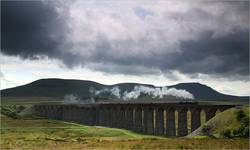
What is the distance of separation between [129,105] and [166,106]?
18766mm

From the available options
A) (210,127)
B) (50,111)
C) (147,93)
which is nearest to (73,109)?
(50,111)

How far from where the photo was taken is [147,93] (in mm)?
164375

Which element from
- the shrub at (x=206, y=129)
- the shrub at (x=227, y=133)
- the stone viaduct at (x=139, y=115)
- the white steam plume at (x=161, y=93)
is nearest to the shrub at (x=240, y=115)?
the shrub at (x=227, y=133)

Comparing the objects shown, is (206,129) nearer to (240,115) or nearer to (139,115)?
(240,115)

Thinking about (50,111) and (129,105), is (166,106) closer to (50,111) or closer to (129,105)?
(129,105)

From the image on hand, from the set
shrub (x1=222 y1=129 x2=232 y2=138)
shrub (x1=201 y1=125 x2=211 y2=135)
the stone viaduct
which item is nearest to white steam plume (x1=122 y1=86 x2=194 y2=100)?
the stone viaduct

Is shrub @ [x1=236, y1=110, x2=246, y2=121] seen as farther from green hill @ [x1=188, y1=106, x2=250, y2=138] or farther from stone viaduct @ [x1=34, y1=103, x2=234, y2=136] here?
stone viaduct @ [x1=34, y1=103, x2=234, y2=136]

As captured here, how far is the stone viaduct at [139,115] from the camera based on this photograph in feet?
290

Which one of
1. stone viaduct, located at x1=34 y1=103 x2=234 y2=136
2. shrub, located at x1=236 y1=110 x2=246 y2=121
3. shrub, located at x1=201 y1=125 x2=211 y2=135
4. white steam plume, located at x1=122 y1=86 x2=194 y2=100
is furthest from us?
white steam plume, located at x1=122 y1=86 x2=194 y2=100

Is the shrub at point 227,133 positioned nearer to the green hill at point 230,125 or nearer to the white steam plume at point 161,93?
the green hill at point 230,125

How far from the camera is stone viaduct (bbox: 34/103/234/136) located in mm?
88312

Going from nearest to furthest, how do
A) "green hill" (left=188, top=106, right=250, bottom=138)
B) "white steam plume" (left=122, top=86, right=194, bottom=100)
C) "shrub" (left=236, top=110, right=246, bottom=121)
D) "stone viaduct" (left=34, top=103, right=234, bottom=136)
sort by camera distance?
1. "green hill" (left=188, top=106, right=250, bottom=138)
2. "shrub" (left=236, top=110, right=246, bottom=121)
3. "stone viaduct" (left=34, top=103, right=234, bottom=136)
4. "white steam plume" (left=122, top=86, right=194, bottom=100)

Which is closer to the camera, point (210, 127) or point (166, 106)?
point (210, 127)

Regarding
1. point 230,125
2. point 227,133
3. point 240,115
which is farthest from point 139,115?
point 227,133
